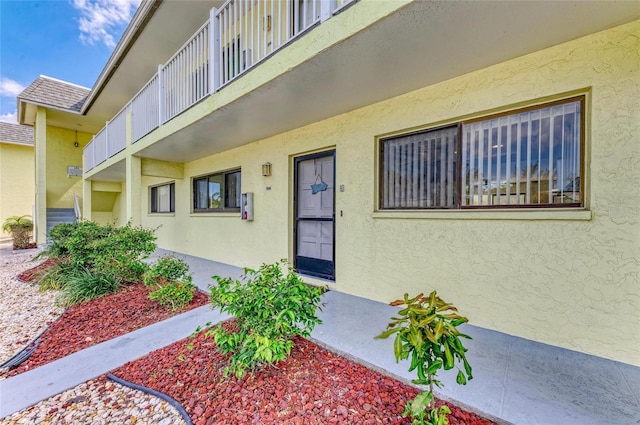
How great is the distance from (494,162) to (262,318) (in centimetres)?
298

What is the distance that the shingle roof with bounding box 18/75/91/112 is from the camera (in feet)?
32.3

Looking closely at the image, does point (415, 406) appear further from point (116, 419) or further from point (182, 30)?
point (182, 30)

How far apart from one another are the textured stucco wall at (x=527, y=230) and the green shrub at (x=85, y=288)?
397cm

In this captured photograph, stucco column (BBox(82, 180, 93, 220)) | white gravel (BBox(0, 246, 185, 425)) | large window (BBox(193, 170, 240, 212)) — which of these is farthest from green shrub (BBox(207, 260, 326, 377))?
stucco column (BBox(82, 180, 93, 220))

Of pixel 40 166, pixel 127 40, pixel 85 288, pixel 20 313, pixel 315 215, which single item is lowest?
pixel 20 313

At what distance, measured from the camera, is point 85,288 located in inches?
176

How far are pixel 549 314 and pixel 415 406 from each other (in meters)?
2.10

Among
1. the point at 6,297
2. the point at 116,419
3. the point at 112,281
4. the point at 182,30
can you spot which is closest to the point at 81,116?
the point at 182,30

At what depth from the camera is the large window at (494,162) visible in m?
2.68

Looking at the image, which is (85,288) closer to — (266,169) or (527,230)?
(266,169)

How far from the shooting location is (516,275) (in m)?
2.85

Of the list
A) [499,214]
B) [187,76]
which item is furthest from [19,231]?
[499,214]

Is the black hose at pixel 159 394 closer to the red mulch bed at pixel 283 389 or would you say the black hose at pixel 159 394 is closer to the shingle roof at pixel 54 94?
the red mulch bed at pixel 283 389

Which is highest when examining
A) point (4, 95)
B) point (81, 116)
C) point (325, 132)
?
point (4, 95)
